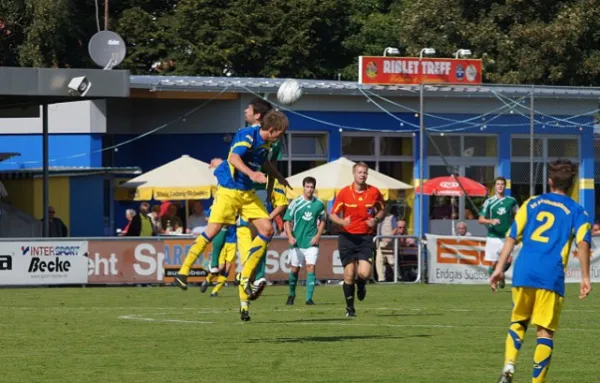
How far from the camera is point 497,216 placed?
84.5 ft

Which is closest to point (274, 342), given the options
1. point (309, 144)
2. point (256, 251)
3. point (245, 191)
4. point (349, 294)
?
point (256, 251)

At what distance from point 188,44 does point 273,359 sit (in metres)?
41.9

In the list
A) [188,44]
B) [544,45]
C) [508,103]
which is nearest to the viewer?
[508,103]

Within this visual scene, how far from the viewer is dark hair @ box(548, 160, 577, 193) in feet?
33.5

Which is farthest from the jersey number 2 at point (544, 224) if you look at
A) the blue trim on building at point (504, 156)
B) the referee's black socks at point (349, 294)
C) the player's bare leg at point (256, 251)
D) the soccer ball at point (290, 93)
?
the blue trim on building at point (504, 156)

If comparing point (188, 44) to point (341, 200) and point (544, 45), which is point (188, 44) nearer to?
point (544, 45)

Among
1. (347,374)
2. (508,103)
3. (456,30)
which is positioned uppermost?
(456,30)

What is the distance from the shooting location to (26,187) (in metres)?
34.3

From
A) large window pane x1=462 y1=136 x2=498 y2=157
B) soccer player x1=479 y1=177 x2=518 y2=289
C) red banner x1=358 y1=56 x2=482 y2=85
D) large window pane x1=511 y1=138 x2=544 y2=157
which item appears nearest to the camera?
soccer player x1=479 y1=177 x2=518 y2=289

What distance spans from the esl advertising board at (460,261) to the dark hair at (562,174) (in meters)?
19.4

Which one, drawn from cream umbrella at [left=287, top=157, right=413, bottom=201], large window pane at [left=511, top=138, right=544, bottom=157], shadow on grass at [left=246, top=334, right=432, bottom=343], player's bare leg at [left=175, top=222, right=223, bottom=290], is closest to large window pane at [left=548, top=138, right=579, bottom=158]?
large window pane at [left=511, top=138, right=544, bottom=157]

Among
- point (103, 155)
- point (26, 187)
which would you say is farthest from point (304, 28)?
point (26, 187)

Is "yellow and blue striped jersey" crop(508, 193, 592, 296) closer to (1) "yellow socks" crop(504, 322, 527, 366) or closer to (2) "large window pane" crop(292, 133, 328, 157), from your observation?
(1) "yellow socks" crop(504, 322, 527, 366)

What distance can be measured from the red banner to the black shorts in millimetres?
20665
